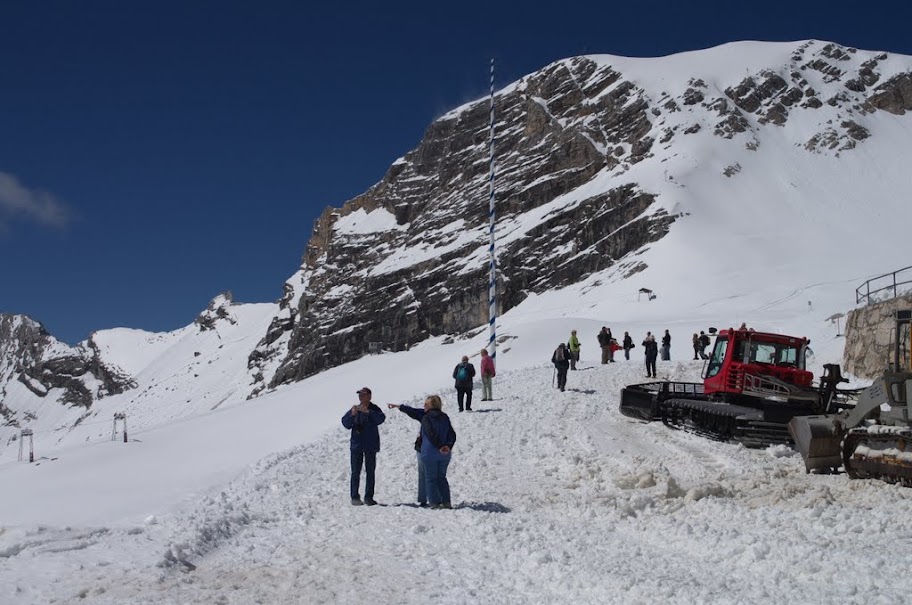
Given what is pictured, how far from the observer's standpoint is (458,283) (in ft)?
339

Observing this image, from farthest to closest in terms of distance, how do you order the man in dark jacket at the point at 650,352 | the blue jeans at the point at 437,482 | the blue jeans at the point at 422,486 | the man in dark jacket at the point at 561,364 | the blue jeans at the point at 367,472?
the man in dark jacket at the point at 650,352
the man in dark jacket at the point at 561,364
the blue jeans at the point at 367,472
the blue jeans at the point at 422,486
the blue jeans at the point at 437,482

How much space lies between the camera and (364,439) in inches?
400

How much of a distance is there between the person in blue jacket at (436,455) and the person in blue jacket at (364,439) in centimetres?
72

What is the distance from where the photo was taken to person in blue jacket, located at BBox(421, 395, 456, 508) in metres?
9.66

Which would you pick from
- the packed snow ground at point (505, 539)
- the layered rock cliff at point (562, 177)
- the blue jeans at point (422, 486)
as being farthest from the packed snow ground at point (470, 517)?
the layered rock cliff at point (562, 177)

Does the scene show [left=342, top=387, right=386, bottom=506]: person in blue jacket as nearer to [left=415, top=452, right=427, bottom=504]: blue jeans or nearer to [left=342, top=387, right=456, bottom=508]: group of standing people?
[left=342, top=387, right=456, bottom=508]: group of standing people

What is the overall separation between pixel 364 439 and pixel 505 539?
2.93 m

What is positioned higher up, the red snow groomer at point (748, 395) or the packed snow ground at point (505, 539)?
the red snow groomer at point (748, 395)

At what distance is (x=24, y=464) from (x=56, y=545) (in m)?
13.1

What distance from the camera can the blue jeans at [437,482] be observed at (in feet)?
31.7

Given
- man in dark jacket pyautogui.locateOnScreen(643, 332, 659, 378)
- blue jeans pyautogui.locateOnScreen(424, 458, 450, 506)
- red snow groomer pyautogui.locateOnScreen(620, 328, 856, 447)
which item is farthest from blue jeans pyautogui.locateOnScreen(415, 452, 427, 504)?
man in dark jacket pyautogui.locateOnScreen(643, 332, 659, 378)

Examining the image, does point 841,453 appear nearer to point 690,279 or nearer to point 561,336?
point 561,336

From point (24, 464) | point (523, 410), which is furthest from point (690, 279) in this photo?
point (24, 464)

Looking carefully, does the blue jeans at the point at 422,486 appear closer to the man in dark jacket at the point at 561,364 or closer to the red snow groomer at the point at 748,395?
the red snow groomer at the point at 748,395
